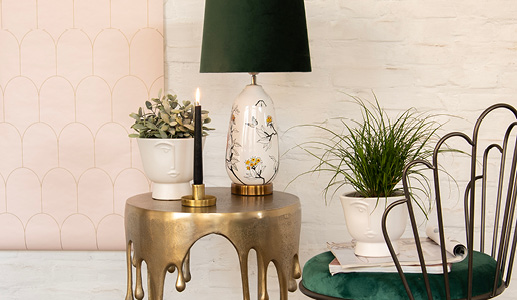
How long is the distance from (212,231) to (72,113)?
2.75ft

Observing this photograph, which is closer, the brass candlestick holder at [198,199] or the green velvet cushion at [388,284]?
the green velvet cushion at [388,284]

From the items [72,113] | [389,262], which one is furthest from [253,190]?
[72,113]

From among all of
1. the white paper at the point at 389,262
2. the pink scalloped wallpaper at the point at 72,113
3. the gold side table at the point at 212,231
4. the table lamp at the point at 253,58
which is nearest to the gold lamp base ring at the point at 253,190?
the table lamp at the point at 253,58

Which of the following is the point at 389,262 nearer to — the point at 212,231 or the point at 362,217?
the point at 362,217

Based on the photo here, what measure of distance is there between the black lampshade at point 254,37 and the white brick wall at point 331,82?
41cm

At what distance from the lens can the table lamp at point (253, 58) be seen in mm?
1653

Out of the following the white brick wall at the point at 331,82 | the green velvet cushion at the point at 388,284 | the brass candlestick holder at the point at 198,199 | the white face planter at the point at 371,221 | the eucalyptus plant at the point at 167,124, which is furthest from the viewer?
the white brick wall at the point at 331,82

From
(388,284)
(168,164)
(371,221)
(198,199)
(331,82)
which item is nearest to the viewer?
(388,284)

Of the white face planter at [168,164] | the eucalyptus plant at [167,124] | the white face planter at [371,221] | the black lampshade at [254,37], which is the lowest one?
the white face planter at [371,221]

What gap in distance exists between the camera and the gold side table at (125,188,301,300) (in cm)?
152

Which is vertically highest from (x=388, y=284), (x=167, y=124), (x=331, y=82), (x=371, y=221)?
(x=331, y=82)

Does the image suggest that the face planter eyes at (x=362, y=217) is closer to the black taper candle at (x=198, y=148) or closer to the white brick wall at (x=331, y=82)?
the black taper candle at (x=198, y=148)

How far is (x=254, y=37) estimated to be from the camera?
165 centimetres

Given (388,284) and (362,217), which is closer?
(388,284)
